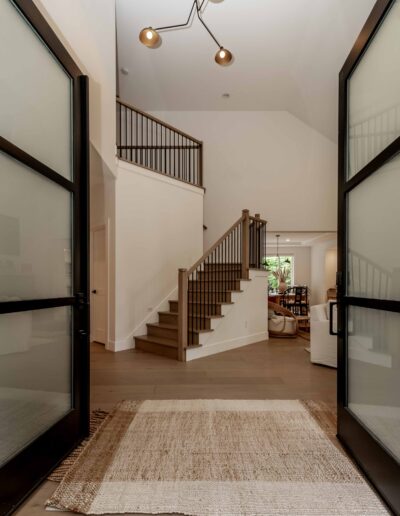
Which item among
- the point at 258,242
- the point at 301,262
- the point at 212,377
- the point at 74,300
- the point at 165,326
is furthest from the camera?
the point at 301,262

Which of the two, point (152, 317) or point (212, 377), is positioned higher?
point (152, 317)

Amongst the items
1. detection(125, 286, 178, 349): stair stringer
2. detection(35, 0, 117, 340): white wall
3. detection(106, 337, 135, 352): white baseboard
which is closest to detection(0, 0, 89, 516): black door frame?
detection(35, 0, 117, 340): white wall

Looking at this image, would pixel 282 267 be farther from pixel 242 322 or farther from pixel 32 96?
pixel 32 96

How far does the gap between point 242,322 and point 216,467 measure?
141 inches

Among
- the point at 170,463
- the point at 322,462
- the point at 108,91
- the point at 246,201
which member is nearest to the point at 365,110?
the point at 322,462

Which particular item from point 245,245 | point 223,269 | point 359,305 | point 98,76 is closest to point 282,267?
point 245,245

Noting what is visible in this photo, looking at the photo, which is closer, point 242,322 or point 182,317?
point 182,317

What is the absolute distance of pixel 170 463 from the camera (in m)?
1.94

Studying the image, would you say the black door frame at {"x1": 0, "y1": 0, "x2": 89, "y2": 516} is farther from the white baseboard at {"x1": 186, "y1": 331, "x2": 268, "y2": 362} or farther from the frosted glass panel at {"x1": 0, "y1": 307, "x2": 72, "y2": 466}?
the white baseboard at {"x1": 186, "y1": 331, "x2": 268, "y2": 362}

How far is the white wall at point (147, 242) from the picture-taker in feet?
16.6

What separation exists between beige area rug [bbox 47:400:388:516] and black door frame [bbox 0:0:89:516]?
0.16 metres

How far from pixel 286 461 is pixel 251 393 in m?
1.16

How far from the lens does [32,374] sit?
173 cm

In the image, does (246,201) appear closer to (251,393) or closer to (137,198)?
(137,198)
